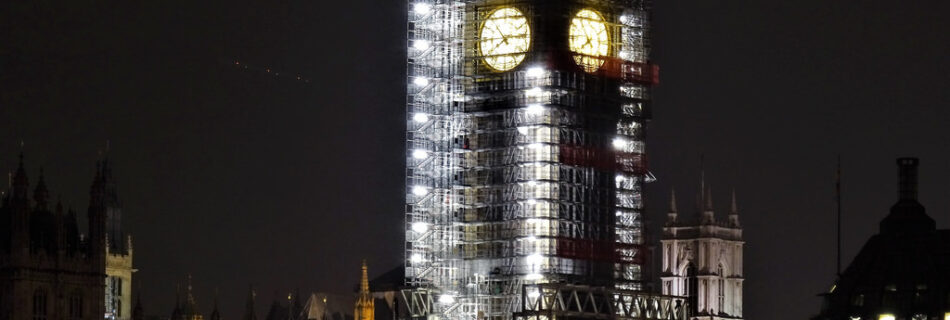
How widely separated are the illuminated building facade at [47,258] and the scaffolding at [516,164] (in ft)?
80.3

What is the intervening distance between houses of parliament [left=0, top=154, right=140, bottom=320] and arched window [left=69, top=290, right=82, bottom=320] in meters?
0.01

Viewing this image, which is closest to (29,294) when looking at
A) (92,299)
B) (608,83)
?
(92,299)

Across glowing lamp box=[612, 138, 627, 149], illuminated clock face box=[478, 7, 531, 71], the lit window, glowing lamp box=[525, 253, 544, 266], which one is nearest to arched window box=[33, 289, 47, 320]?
the lit window

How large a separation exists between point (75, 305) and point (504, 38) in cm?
3483

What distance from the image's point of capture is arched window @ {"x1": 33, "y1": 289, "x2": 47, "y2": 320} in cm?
16812

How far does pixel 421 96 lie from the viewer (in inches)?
7446

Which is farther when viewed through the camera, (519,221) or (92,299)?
(519,221)

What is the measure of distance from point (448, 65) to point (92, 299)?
3086 centimetres

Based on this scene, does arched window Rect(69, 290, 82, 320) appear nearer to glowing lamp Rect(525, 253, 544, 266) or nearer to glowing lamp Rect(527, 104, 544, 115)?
glowing lamp Rect(525, 253, 544, 266)

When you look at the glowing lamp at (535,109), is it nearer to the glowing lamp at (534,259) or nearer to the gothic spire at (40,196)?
the glowing lamp at (534,259)

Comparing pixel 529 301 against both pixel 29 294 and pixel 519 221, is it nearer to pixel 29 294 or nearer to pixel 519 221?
pixel 519 221

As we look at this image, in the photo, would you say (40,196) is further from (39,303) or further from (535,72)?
(535,72)


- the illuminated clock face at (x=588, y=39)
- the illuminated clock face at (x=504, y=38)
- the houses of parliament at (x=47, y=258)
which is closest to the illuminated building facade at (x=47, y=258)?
the houses of parliament at (x=47, y=258)

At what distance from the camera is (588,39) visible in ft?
616
